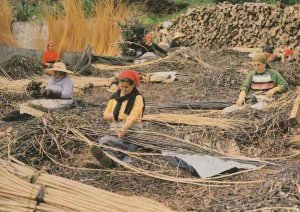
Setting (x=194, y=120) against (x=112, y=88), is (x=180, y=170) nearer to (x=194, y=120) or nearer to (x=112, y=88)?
(x=194, y=120)

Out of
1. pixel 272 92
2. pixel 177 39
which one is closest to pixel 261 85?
pixel 272 92

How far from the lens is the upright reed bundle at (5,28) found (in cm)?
1131

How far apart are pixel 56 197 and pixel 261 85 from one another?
133 inches

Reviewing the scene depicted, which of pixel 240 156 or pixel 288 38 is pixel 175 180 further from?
pixel 288 38

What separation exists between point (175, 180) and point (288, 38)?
9629 mm

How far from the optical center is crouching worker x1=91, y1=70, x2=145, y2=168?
462 cm

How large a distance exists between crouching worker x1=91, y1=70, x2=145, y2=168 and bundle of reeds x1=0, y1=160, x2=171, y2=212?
0.95 meters

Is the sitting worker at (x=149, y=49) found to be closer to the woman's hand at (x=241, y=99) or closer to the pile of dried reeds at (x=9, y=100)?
the pile of dried reeds at (x=9, y=100)

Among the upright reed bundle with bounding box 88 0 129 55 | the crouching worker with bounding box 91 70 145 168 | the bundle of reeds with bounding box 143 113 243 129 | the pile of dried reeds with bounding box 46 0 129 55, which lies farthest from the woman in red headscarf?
the upright reed bundle with bounding box 88 0 129 55

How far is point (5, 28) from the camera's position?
37.4 ft

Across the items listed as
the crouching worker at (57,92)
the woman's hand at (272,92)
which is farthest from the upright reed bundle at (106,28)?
the woman's hand at (272,92)

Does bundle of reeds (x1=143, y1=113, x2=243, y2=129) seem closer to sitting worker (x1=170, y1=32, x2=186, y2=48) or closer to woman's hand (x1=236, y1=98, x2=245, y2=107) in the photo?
woman's hand (x1=236, y1=98, x2=245, y2=107)

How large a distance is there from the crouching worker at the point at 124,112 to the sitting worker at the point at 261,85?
65.2 inches

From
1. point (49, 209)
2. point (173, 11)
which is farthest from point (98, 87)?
point (173, 11)
